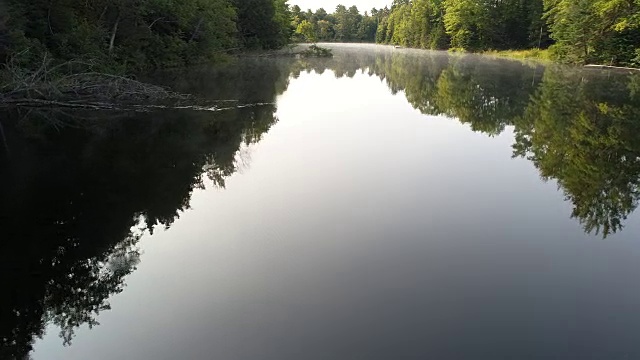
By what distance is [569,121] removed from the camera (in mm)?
15375

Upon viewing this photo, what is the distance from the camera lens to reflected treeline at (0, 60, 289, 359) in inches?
194

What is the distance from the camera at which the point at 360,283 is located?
17.1ft

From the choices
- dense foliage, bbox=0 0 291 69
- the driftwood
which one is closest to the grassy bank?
dense foliage, bbox=0 0 291 69

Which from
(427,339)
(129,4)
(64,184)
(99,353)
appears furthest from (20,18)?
(427,339)

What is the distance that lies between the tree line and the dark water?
103 feet

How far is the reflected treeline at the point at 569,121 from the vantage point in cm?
870

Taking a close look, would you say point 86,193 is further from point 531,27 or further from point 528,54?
point 531,27

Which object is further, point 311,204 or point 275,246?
Result: point 311,204

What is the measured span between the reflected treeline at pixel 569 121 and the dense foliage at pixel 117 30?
1358 centimetres

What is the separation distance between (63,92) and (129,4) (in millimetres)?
10005

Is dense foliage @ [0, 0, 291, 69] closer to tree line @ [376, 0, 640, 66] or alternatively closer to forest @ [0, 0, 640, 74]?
forest @ [0, 0, 640, 74]

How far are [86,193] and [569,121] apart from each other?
542 inches

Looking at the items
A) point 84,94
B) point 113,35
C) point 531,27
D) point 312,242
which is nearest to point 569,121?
point 312,242

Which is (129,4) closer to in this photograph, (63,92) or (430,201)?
(63,92)
